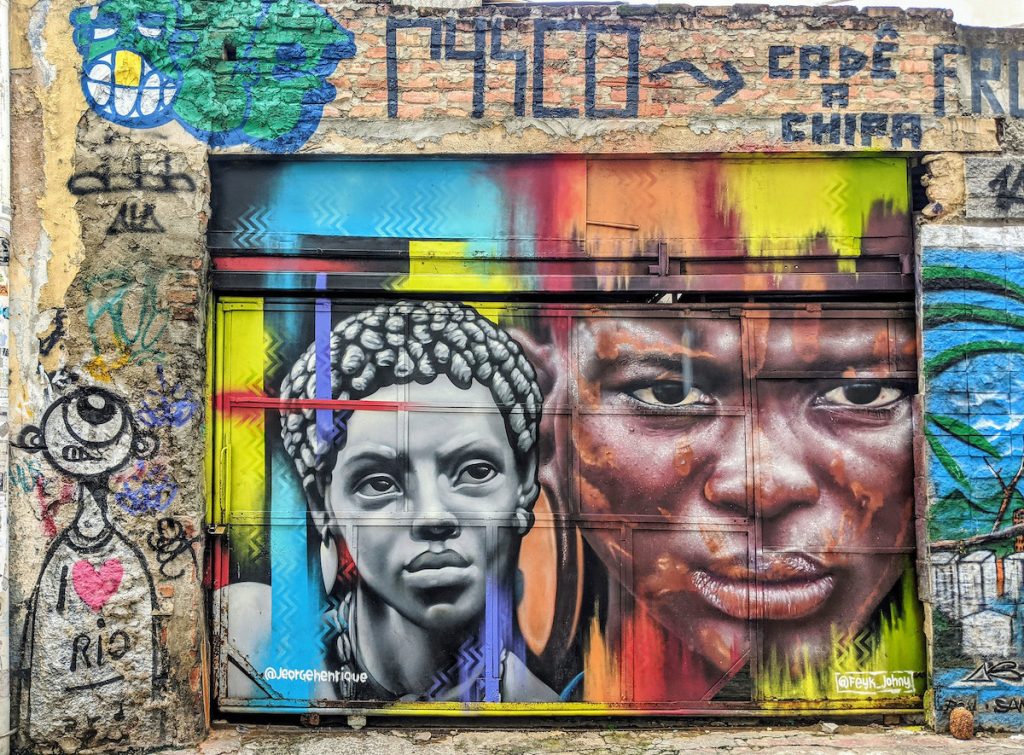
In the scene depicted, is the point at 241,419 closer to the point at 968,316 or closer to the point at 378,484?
the point at 378,484

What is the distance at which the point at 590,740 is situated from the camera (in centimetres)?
463

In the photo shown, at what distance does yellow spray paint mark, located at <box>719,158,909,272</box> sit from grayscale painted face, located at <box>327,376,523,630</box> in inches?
68.7

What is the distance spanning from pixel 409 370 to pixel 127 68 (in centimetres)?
214

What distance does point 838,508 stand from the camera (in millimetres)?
4812

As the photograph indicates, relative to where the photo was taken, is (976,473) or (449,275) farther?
(449,275)

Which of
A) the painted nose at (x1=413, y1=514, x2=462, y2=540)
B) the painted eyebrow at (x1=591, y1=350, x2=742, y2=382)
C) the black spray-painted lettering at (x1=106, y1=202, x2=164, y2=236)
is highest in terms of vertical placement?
the black spray-painted lettering at (x1=106, y1=202, x2=164, y2=236)

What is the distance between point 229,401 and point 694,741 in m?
3.01

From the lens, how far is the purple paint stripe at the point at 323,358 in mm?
4797

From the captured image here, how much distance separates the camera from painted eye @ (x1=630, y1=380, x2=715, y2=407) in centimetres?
486

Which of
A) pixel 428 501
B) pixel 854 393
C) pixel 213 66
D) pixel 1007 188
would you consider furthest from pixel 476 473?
pixel 1007 188

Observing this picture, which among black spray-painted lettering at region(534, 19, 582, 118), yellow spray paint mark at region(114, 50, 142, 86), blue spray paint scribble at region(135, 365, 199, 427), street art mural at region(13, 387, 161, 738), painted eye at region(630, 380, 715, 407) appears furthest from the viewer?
painted eye at region(630, 380, 715, 407)

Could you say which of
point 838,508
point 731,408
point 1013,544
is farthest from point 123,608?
point 1013,544

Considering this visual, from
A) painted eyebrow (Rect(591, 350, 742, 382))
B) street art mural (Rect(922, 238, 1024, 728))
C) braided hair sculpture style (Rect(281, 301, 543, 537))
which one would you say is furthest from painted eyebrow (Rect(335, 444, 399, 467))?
street art mural (Rect(922, 238, 1024, 728))

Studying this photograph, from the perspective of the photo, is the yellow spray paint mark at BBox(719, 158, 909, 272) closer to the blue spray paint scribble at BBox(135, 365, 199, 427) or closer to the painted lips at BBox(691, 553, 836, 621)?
the painted lips at BBox(691, 553, 836, 621)
